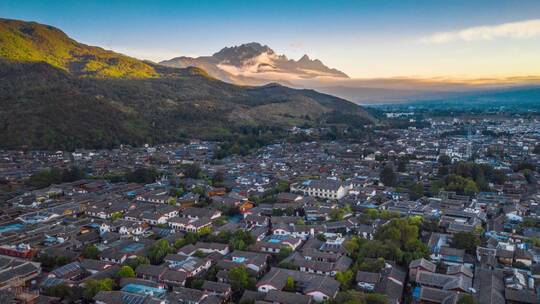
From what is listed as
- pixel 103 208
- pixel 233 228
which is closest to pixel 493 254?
pixel 233 228

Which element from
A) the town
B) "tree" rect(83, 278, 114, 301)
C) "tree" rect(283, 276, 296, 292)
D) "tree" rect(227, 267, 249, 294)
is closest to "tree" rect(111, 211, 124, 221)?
the town

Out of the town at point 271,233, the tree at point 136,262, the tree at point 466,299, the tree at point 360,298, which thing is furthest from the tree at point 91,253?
the tree at point 466,299

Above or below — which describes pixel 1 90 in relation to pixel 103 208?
above

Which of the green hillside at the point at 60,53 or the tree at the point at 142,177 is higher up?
the green hillside at the point at 60,53

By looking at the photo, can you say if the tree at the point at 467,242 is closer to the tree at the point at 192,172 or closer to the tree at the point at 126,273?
the tree at the point at 126,273

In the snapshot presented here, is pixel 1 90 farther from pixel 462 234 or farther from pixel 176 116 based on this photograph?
pixel 462 234
